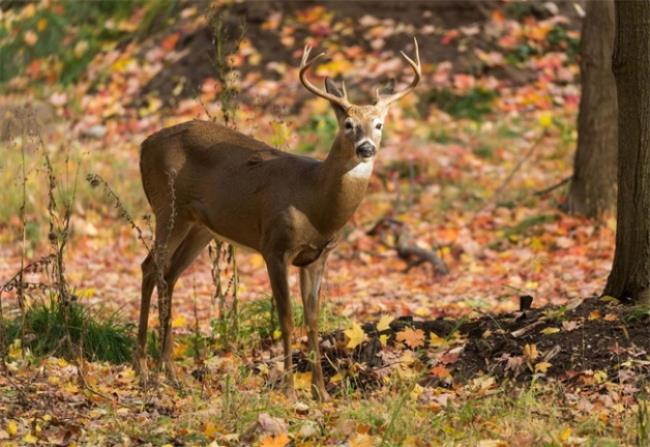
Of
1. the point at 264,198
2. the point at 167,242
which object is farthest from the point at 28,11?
the point at 264,198

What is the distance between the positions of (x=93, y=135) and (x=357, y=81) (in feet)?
10.4

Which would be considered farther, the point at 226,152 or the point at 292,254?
the point at 226,152

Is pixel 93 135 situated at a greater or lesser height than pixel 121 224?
greater

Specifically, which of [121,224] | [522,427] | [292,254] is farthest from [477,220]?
Answer: [522,427]

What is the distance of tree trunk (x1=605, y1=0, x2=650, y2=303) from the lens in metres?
7.22

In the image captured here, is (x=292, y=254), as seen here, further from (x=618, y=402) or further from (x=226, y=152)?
(x=618, y=402)

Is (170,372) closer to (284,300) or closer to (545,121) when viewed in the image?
(284,300)

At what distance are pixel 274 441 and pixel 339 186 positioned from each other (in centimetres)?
168

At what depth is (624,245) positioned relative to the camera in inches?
290

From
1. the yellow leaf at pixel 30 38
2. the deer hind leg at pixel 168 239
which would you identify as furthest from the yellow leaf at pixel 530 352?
the yellow leaf at pixel 30 38

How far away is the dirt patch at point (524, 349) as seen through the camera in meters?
6.68

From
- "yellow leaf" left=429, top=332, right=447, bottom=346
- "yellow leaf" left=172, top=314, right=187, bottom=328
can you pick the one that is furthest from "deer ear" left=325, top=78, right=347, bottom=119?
"yellow leaf" left=172, top=314, right=187, bottom=328

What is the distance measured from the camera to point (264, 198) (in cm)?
707

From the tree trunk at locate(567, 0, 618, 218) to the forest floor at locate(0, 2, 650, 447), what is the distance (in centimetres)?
28
